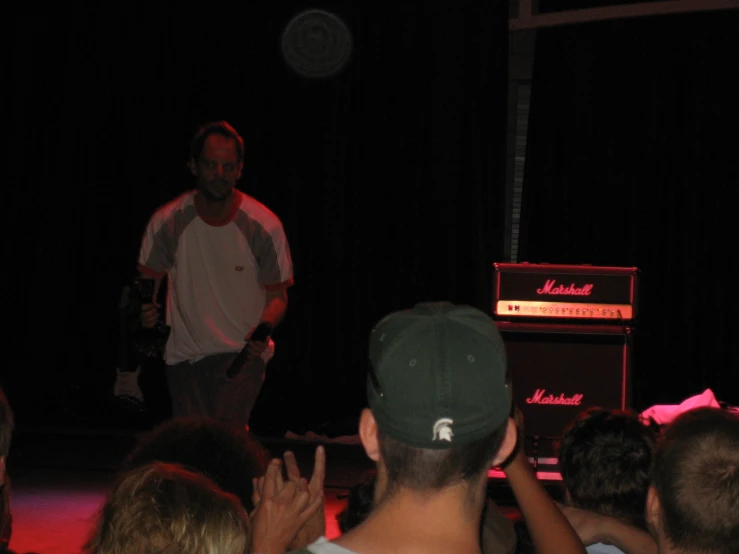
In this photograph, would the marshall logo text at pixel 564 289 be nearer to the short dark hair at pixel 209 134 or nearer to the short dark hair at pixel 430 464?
the short dark hair at pixel 209 134

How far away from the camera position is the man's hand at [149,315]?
4.56m

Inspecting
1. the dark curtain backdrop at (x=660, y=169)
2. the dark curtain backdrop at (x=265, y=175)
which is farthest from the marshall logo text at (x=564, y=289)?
the dark curtain backdrop at (x=265, y=175)

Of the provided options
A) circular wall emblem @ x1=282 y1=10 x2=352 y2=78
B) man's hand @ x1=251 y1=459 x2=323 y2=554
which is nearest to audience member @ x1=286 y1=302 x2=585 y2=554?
man's hand @ x1=251 y1=459 x2=323 y2=554

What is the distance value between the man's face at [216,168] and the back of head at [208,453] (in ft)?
8.43

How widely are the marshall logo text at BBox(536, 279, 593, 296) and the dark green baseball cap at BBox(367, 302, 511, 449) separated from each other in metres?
4.05

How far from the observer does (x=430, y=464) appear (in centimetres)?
140

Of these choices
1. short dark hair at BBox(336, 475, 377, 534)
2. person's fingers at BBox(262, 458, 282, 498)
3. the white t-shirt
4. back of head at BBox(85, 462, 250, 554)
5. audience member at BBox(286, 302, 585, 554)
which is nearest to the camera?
audience member at BBox(286, 302, 585, 554)

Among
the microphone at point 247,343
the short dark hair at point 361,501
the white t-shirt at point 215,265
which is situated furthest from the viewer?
the white t-shirt at point 215,265

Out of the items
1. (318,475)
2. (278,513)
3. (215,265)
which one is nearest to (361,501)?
(318,475)

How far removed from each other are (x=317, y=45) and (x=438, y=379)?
22.8ft

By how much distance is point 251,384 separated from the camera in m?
4.65

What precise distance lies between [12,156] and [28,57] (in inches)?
29.8

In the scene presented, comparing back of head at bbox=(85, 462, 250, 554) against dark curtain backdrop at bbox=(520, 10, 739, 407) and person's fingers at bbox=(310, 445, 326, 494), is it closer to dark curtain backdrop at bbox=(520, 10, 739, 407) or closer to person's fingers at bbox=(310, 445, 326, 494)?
person's fingers at bbox=(310, 445, 326, 494)

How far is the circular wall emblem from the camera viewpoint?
8047 mm
